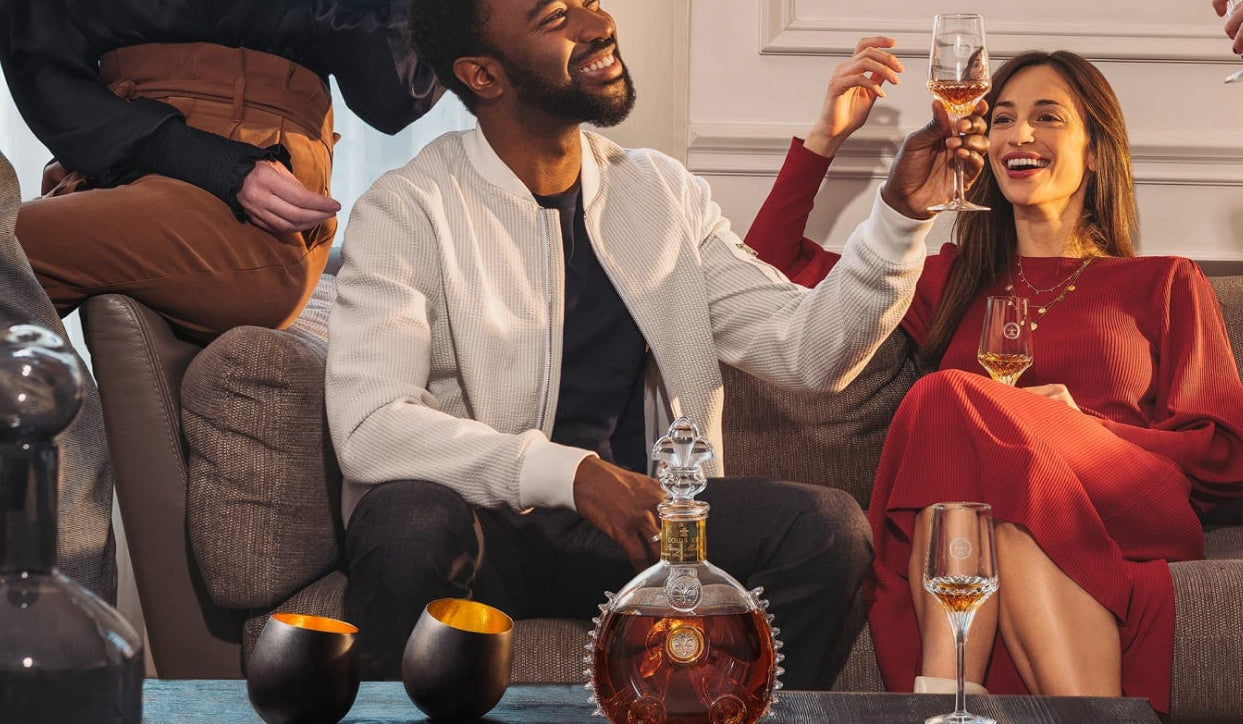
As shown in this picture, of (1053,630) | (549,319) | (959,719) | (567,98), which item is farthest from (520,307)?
(959,719)

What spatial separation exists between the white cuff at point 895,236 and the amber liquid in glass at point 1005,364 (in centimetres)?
36

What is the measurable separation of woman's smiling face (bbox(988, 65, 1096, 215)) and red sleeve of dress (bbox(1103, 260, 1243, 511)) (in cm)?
24

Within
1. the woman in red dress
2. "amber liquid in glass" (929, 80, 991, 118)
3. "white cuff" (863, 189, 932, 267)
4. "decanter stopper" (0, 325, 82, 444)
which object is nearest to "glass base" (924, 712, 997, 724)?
the woman in red dress

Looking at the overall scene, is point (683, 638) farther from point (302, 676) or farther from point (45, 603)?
point (45, 603)

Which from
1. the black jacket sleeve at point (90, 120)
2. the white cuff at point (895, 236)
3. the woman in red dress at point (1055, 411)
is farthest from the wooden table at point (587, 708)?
the black jacket sleeve at point (90, 120)

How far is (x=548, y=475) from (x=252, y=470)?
0.42 m

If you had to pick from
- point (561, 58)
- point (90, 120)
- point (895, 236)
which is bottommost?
point (895, 236)

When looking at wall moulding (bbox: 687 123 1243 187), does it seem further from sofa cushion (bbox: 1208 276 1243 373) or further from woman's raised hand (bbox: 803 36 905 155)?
sofa cushion (bbox: 1208 276 1243 373)

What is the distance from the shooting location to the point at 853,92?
2428 mm

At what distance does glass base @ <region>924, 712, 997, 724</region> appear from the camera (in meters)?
1.03

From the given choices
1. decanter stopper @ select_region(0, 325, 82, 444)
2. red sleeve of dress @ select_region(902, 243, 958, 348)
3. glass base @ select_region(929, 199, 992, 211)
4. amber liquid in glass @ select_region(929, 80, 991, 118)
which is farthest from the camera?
red sleeve of dress @ select_region(902, 243, 958, 348)

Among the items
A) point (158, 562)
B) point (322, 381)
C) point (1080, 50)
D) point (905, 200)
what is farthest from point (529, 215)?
point (1080, 50)

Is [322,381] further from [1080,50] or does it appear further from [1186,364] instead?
[1080,50]

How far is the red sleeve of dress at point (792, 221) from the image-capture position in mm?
2434
